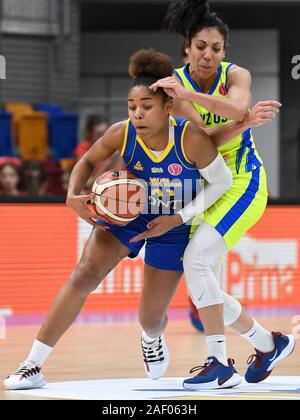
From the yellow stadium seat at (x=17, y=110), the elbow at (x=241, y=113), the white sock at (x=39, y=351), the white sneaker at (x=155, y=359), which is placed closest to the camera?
the elbow at (x=241, y=113)

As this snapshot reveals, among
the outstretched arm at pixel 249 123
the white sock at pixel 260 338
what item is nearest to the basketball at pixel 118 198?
the outstretched arm at pixel 249 123

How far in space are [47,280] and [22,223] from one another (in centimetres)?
54

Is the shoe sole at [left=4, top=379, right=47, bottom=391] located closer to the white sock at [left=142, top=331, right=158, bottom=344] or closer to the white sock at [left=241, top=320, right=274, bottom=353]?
the white sock at [left=142, top=331, right=158, bottom=344]

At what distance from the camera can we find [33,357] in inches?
189

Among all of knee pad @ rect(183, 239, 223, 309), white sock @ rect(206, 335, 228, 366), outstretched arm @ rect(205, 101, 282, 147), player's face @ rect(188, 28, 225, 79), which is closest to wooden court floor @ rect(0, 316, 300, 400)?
white sock @ rect(206, 335, 228, 366)

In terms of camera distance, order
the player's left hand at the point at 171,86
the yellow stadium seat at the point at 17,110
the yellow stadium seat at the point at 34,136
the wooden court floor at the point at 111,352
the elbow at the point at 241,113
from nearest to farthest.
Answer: the player's left hand at the point at 171,86 → the elbow at the point at 241,113 → the wooden court floor at the point at 111,352 → the yellow stadium seat at the point at 34,136 → the yellow stadium seat at the point at 17,110

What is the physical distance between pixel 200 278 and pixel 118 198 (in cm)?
56

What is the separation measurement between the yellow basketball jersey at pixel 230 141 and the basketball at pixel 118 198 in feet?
1.81

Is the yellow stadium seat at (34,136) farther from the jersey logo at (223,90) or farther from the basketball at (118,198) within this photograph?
the basketball at (118,198)

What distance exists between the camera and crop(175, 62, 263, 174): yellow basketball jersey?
4973mm

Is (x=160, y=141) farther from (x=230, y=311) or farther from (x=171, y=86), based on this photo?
(x=230, y=311)

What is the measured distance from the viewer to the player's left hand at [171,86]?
445cm

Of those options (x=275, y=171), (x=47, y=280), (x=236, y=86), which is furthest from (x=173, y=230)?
(x=275, y=171)
